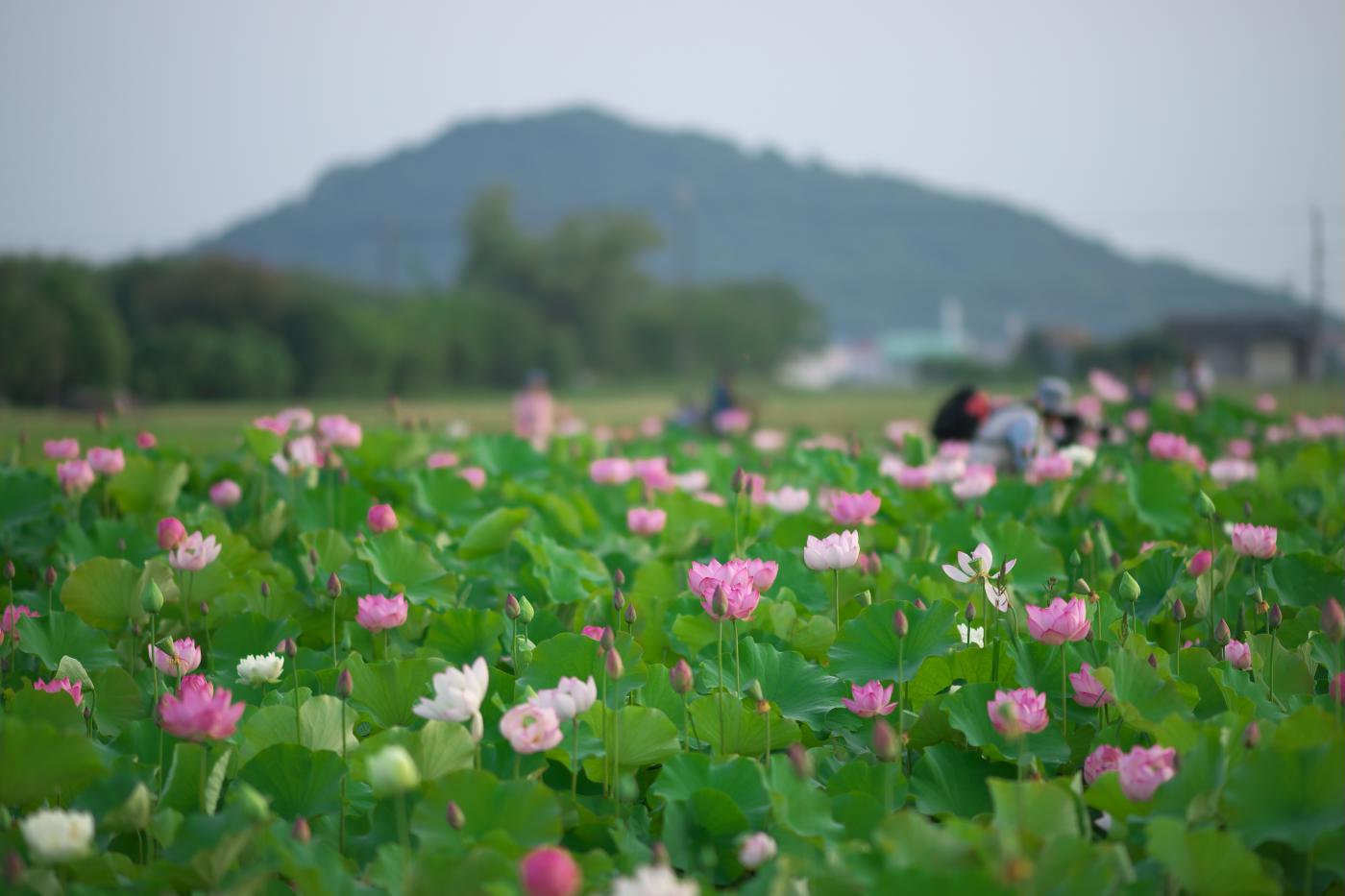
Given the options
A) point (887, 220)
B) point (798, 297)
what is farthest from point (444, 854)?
point (887, 220)

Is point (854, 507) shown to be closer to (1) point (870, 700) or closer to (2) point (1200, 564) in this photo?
(2) point (1200, 564)

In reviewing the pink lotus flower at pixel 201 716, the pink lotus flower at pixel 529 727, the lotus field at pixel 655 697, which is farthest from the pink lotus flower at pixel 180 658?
the pink lotus flower at pixel 529 727

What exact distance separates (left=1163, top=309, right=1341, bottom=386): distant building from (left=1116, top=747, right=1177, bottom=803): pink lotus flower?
3795 cm

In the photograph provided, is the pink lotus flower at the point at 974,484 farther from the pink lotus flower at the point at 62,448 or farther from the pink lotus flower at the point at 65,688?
the pink lotus flower at the point at 62,448

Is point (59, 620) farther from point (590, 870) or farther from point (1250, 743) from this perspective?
point (1250, 743)

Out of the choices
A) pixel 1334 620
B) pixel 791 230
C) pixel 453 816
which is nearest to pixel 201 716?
pixel 453 816

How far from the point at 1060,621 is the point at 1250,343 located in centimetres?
4164

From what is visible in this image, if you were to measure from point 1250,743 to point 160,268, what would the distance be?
26282 millimetres

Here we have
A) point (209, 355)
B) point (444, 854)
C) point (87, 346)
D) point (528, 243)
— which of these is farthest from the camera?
point (528, 243)

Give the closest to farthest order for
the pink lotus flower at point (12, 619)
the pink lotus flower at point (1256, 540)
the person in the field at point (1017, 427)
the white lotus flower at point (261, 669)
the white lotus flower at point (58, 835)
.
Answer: the white lotus flower at point (58, 835) < the white lotus flower at point (261, 669) < the pink lotus flower at point (12, 619) < the pink lotus flower at point (1256, 540) < the person in the field at point (1017, 427)

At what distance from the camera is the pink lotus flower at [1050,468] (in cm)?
278

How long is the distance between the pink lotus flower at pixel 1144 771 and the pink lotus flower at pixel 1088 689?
9.7 inches

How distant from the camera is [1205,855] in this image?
1052 millimetres

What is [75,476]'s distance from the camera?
7.77 feet
